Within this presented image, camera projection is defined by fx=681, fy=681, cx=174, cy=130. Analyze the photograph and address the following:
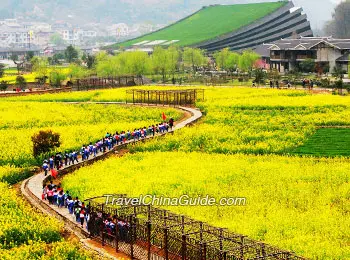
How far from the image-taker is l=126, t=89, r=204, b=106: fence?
7412 centimetres

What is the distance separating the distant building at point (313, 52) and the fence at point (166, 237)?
8605 cm

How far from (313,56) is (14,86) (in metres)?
48.9

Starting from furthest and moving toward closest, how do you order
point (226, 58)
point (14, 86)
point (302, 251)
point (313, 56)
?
point (226, 58), point (313, 56), point (14, 86), point (302, 251)

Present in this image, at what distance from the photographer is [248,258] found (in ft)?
73.2

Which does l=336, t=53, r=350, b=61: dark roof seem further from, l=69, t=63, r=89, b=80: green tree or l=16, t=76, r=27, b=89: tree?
l=16, t=76, r=27, b=89: tree

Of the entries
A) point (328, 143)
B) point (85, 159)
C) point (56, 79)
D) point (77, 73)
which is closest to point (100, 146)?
point (85, 159)

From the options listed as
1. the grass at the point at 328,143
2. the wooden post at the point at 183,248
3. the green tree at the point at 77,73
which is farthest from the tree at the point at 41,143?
the green tree at the point at 77,73

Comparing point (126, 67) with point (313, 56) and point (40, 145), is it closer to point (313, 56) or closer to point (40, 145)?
point (313, 56)

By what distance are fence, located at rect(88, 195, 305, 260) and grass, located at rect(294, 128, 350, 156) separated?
62.7 feet

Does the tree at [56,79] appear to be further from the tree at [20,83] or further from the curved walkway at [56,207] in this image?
the curved walkway at [56,207]

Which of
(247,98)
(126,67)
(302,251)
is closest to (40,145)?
(302,251)

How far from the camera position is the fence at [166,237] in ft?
75.7

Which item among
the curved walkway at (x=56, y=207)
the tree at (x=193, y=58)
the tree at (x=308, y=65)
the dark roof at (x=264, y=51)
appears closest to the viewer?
the curved walkway at (x=56, y=207)

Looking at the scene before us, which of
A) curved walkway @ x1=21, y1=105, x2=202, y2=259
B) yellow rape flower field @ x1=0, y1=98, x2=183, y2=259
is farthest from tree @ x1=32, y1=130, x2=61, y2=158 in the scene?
curved walkway @ x1=21, y1=105, x2=202, y2=259
